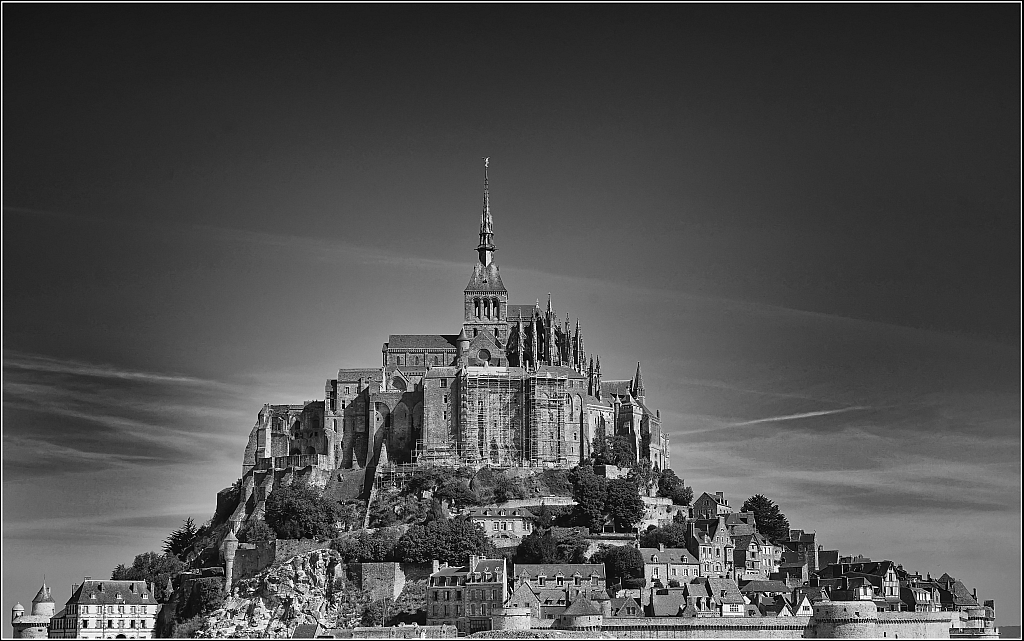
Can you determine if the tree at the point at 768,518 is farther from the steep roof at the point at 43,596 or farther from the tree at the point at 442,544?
the steep roof at the point at 43,596

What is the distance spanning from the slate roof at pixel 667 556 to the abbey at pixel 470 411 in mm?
11598

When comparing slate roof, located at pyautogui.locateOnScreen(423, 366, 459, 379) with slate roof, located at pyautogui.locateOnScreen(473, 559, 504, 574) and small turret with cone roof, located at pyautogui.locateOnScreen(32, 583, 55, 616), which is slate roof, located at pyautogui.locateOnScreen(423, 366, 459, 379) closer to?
slate roof, located at pyautogui.locateOnScreen(473, 559, 504, 574)

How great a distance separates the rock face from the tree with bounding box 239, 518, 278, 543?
3014 millimetres

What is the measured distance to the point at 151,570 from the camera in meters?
80.2

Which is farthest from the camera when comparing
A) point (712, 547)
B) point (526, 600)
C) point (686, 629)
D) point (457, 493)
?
point (457, 493)

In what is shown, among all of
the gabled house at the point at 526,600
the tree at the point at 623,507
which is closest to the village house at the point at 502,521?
the tree at the point at 623,507

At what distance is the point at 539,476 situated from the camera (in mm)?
84000

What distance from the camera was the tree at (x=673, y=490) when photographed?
8612cm

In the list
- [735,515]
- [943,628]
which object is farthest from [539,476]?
[943,628]

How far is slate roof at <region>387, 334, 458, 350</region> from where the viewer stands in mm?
92312

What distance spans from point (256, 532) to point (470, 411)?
13.7 metres

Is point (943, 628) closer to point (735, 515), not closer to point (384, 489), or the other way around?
point (735, 515)

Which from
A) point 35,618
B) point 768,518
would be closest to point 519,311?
point 768,518

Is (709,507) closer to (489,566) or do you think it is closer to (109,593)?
(489,566)
